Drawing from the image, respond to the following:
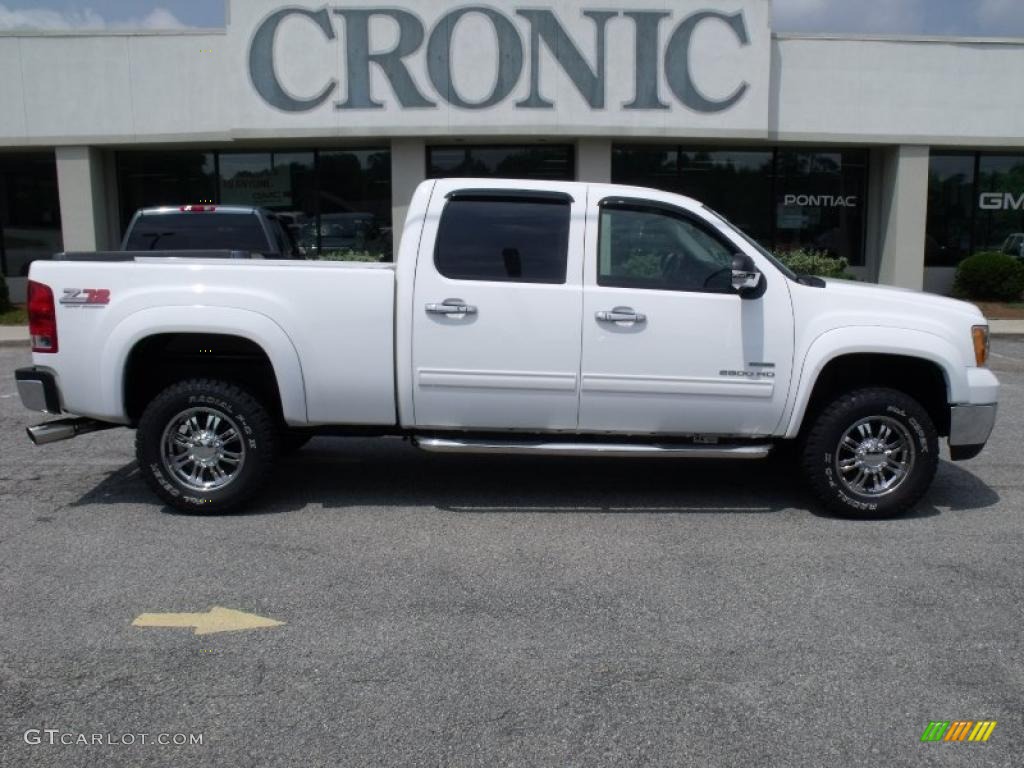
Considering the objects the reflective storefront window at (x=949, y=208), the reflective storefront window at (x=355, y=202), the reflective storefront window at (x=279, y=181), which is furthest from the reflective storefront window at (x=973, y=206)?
the reflective storefront window at (x=279, y=181)

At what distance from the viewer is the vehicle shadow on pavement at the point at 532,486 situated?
6324mm

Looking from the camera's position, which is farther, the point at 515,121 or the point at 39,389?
the point at 515,121

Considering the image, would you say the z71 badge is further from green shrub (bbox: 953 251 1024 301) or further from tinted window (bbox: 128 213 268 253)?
green shrub (bbox: 953 251 1024 301)

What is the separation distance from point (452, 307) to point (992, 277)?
17.5 metres

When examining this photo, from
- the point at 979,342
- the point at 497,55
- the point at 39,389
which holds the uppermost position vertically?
the point at 497,55

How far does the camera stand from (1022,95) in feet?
64.9

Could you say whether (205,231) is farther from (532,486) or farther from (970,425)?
(970,425)

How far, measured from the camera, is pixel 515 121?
18203 mm

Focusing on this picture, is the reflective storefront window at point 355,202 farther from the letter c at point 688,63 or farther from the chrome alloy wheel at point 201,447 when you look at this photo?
the chrome alloy wheel at point 201,447

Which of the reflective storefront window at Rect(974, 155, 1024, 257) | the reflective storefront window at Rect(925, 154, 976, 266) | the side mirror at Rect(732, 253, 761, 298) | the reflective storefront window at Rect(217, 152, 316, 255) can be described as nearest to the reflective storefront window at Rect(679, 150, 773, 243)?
the reflective storefront window at Rect(925, 154, 976, 266)

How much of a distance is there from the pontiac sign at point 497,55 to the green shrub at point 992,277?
6.40m

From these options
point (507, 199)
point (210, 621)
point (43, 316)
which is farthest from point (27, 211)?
point (210, 621)

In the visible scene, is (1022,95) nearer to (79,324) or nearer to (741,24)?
(741,24)

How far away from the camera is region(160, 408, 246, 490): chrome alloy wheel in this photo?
5.94 meters
